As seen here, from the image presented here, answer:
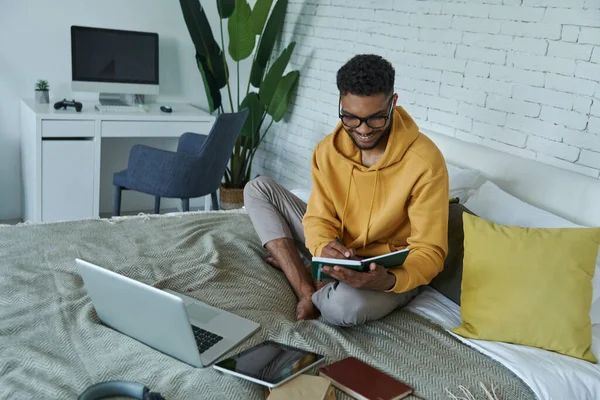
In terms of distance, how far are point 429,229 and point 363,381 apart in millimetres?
570

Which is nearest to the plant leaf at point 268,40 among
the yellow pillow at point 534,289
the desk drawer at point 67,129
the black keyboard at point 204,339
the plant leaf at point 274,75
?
the plant leaf at point 274,75

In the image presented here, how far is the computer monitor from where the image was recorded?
388 cm

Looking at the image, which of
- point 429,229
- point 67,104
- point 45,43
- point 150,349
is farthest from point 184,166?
point 150,349

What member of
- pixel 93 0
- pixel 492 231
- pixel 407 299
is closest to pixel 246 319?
pixel 407 299

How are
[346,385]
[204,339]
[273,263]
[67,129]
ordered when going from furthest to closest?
[67,129] → [273,263] → [204,339] → [346,385]

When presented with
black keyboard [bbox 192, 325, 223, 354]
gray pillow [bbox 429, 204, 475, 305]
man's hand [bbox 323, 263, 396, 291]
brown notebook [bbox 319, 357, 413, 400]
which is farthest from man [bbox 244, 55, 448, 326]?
black keyboard [bbox 192, 325, 223, 354]

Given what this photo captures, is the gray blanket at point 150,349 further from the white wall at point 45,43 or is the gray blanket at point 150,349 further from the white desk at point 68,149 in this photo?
the white wall at point 45,43

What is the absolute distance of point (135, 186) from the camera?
3.44 meters

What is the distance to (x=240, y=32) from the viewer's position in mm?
3916

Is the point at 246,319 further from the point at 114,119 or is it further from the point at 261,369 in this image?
the point at 114,119

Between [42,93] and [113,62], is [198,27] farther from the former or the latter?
[42,93]

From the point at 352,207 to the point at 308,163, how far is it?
6.31ft

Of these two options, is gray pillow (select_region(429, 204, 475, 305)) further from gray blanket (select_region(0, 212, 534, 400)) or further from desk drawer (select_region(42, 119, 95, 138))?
desk drawer (select_region(42, 119, 95, 138))

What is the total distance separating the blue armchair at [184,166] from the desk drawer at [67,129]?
0.42 metres
